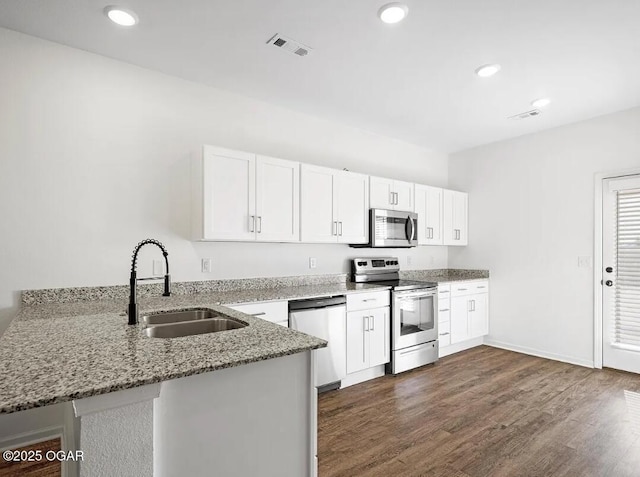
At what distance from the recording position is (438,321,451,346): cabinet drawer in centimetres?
414

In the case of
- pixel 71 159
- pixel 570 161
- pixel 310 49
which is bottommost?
pixel 71 159

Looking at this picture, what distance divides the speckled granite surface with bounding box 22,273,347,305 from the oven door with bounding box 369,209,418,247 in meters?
0.63

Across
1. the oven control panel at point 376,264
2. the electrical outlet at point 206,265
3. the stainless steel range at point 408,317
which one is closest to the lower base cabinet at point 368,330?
the stainless steel range at point 408,317

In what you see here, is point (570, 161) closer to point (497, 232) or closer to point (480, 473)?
point (497, 232)

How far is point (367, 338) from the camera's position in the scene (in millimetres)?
3406

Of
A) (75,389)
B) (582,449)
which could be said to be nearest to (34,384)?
(75,389)

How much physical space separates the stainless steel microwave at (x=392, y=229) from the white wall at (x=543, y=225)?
1354mm

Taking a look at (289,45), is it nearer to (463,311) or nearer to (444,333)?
(444,333)

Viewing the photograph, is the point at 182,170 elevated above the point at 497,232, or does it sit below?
above

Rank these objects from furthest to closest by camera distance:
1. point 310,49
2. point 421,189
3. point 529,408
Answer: point 421,189, point 529,408, point 310,49

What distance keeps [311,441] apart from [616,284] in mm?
4076

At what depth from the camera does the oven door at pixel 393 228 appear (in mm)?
3875

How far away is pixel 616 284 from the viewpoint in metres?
3.74

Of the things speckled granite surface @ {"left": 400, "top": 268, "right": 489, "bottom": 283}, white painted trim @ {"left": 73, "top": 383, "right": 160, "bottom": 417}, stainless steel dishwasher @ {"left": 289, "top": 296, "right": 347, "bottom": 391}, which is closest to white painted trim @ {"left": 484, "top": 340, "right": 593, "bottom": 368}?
speckled granite surface @ {"left": 400, "top": 268, "right": 489, "bottom": 283}
